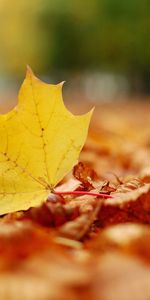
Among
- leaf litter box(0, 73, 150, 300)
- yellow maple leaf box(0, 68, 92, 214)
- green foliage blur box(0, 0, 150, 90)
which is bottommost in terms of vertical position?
leaf litter box(0, 73, 150, 300)

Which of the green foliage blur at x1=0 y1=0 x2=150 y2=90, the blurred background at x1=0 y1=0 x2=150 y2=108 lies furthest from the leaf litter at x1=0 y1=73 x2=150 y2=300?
the green foliage blur at x1=0 y1=0 x2=150 y2=90

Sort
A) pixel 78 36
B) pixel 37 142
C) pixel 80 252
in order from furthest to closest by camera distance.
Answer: pixel 78 36 → pixel 37 142 → pixel 80 252

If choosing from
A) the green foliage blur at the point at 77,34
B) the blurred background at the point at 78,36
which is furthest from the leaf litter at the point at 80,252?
the green foliage blur at the point at 77,34

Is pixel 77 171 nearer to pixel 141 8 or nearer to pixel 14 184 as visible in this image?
pixel 14 184

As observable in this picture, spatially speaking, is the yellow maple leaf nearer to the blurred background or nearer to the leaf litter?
the leaf litter

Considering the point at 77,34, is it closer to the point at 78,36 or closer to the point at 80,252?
the point at 78,36

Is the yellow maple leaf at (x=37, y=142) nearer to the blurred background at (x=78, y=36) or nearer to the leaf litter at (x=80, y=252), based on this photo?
the leaf litter at (x=80, y=252)

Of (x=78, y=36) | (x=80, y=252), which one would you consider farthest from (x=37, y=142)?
(x=78, y=36)
